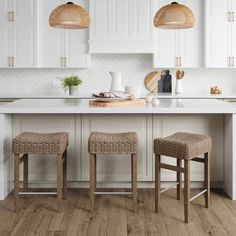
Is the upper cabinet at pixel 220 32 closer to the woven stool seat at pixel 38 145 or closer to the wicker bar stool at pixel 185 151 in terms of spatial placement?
the wicker bar stool at pixel 185 151

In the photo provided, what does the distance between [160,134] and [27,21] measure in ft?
9.39

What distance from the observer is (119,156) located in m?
4.49

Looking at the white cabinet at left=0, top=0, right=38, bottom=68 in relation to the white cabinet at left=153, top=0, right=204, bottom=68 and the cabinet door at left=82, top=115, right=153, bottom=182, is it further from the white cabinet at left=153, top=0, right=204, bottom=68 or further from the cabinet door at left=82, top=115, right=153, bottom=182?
the cabinet door at left=82, top=115, right=153, bottom=182

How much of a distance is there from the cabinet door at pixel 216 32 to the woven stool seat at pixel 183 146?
2.63m

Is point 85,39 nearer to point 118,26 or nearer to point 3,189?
point 118,26

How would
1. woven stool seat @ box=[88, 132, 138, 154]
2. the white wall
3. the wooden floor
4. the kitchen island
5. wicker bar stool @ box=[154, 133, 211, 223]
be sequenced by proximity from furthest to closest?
the white wall, the kitchen island, woven stool seat @ box=[88, 132, 138, 154], wicker bar stool @ box=[154, 133, 211, 223], the wooden floor

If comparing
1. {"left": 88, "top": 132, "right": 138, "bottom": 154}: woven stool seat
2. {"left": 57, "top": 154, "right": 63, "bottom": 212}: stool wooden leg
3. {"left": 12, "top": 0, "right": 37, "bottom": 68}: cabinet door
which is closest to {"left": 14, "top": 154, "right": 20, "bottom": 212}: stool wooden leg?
{"left": 57, "top": 154, "right": 63, "bottom": 212}: stool wooden leg

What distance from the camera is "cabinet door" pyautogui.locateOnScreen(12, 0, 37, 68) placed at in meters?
6.27

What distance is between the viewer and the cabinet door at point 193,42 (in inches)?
249

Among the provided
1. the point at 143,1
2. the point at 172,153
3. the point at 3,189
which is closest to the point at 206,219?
the point at 172,153

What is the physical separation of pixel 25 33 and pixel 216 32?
259 cm

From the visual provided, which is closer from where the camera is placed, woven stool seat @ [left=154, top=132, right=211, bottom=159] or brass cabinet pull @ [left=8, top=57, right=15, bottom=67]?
woven stool seat @ [left=154, top=132, right=211, bottom=159]

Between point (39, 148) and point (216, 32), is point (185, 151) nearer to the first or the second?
point (39, 148)

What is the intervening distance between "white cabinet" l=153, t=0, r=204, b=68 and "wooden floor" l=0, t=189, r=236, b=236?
249 cm
